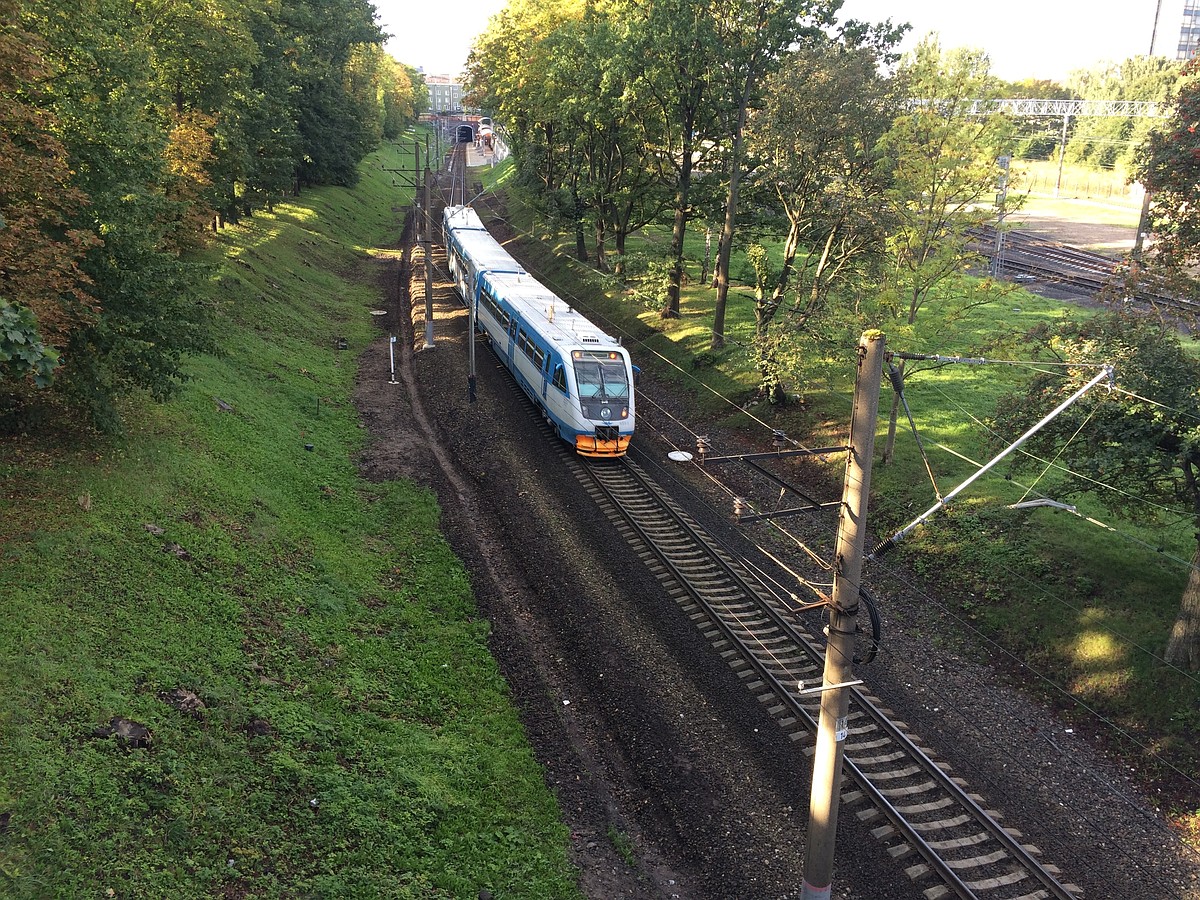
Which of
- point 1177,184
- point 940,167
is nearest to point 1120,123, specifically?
point 940,167

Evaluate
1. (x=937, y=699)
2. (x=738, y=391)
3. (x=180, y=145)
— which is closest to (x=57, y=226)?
(x=180, y=145)

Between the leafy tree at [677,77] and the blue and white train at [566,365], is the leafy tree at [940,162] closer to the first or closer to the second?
the blue and white train at [566,365]

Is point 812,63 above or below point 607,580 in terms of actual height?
above

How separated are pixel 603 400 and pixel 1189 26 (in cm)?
20030

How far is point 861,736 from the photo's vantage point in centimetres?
1358

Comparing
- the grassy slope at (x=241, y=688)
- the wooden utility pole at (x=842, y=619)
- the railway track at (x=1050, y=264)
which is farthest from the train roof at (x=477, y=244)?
the wooden utility pole at (x=842, y=619)

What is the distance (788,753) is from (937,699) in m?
3.62

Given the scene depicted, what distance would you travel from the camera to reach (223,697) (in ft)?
39.4

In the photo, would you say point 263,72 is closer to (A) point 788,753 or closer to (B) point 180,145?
(B) point 180,145

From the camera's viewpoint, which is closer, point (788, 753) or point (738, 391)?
point (788, 753)

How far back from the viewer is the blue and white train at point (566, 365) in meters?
23.5

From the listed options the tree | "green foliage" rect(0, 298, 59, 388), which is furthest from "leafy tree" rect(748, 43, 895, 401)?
"green foliage" rect(0, 298, 59, 388)

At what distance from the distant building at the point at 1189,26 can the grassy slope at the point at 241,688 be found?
20213 cm

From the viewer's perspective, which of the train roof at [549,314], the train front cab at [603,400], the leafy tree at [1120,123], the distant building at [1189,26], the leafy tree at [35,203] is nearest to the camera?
the leafy tree at [35,203]
